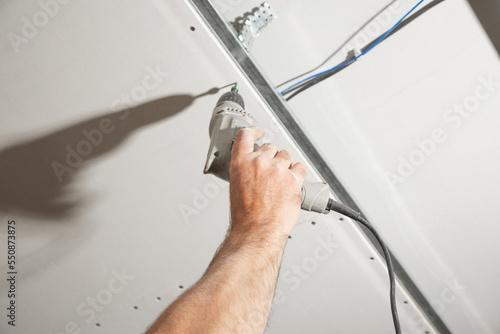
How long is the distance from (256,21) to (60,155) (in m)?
0.73

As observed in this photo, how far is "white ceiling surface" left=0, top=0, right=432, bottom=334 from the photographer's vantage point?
0.77 meters

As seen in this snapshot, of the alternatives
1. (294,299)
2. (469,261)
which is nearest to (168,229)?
(294,299)

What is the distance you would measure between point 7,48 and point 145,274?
83 cm

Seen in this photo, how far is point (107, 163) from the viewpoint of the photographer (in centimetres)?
92

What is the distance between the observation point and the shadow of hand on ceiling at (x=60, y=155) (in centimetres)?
84

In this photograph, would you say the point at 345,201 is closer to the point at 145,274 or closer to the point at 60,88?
the point at 145,274
